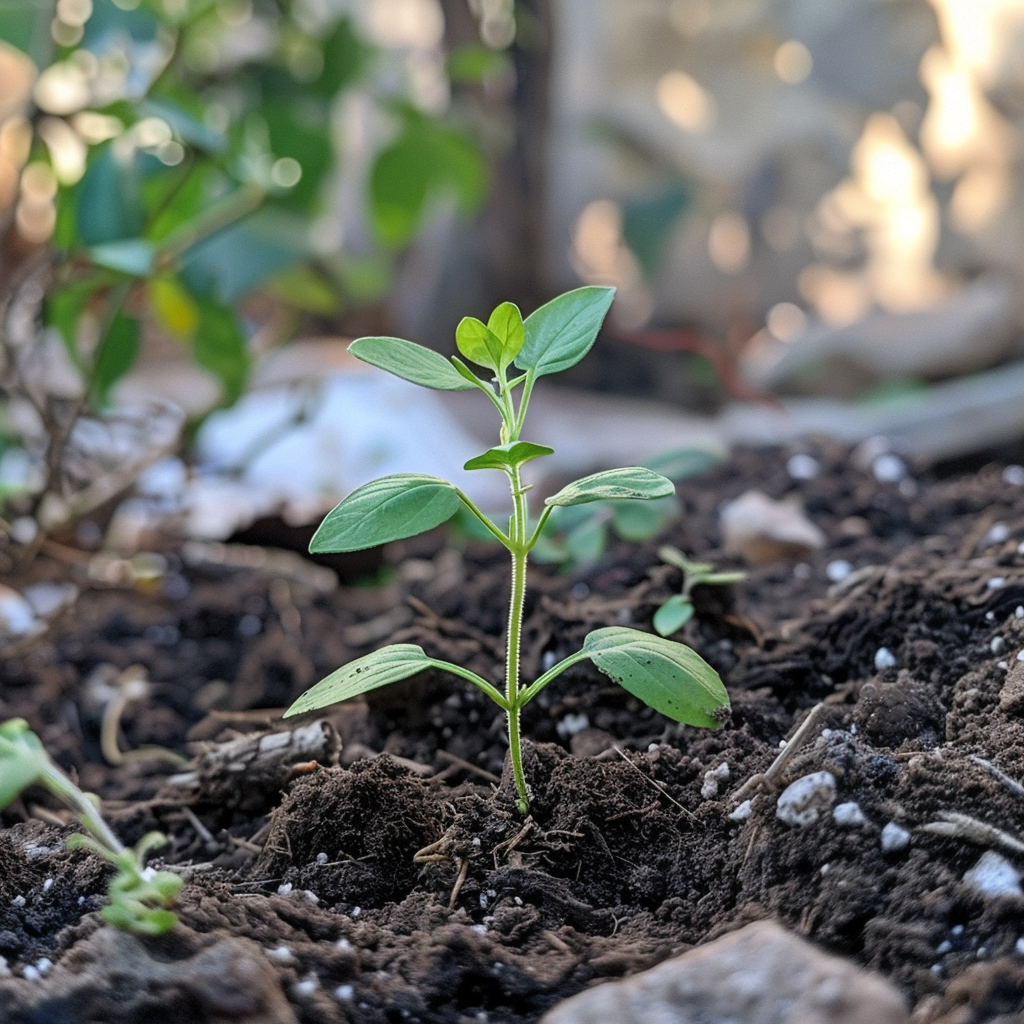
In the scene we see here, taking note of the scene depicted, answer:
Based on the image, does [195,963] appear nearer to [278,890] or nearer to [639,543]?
[278,890]

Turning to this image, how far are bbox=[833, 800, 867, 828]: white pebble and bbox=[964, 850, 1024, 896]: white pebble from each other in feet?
0.22

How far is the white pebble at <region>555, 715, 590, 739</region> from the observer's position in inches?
38.4

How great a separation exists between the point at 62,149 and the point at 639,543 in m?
1.29

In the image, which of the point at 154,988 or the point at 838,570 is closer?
the point at 154,988

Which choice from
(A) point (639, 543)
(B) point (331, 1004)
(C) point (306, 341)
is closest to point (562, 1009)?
(B) point (331, 1004)

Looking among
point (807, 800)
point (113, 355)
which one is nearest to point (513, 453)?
point (807, 800)

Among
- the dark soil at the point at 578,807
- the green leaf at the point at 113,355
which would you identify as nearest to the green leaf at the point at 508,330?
the dark soil at the point at 578,807

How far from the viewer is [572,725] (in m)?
0.98

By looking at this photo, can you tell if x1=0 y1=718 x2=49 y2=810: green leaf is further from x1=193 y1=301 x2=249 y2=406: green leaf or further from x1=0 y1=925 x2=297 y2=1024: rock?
x1=193 y1=301 x2=249 y2=406: green leaf

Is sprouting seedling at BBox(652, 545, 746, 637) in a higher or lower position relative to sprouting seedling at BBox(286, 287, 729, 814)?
lower

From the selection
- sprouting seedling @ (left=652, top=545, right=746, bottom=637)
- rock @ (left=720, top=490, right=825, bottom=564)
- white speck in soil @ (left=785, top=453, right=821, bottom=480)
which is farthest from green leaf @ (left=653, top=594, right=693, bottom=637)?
white speck in soil @ (left=785, top=453, right=821, bottom=480)

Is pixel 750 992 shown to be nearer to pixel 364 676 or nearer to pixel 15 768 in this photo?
pixel 364 676

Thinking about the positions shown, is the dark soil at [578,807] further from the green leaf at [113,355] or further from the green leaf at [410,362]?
the green leaf at [113,355]

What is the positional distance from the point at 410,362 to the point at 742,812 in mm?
385
